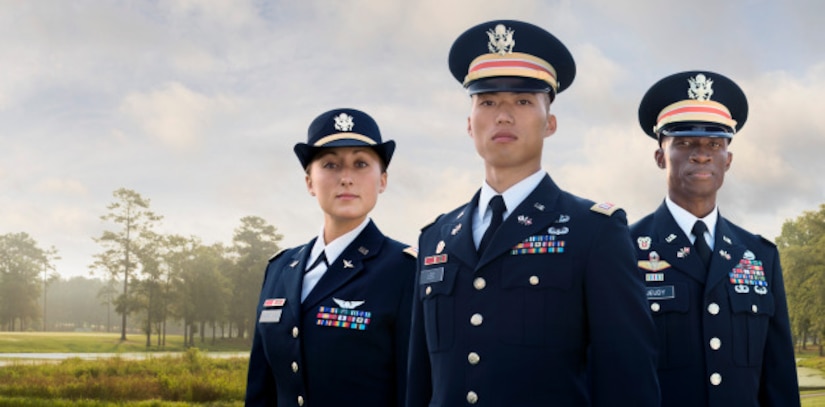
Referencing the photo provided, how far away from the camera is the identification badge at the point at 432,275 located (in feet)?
11.7

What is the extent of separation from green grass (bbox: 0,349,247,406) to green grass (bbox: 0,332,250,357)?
50.2 ft

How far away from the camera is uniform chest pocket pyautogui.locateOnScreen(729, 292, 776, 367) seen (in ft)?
15.5

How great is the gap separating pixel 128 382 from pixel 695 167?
74.4ft

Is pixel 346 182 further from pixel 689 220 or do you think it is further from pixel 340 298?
pixel 689 220

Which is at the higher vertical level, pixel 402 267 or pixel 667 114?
pixel 667 114

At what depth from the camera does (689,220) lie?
5.07m

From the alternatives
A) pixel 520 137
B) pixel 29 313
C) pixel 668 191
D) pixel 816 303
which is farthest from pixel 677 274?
pixel 29 313

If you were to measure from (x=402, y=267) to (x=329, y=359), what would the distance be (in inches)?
28.8

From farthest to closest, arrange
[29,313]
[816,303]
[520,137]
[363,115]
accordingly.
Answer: [29,313]
[816,303]
[363,115]
[520,137]

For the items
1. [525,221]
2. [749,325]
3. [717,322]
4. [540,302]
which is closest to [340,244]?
[525,221]

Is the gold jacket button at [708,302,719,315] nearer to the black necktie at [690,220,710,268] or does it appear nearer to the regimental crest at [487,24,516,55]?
the black necktie at [690,220,710,268]

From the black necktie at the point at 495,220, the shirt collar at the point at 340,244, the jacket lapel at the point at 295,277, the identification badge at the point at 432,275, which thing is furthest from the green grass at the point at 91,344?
the black necktie at the point at 495,220

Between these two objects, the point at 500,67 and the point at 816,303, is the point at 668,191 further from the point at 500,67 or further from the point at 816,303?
the point at 816,303

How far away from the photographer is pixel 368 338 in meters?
4.49
